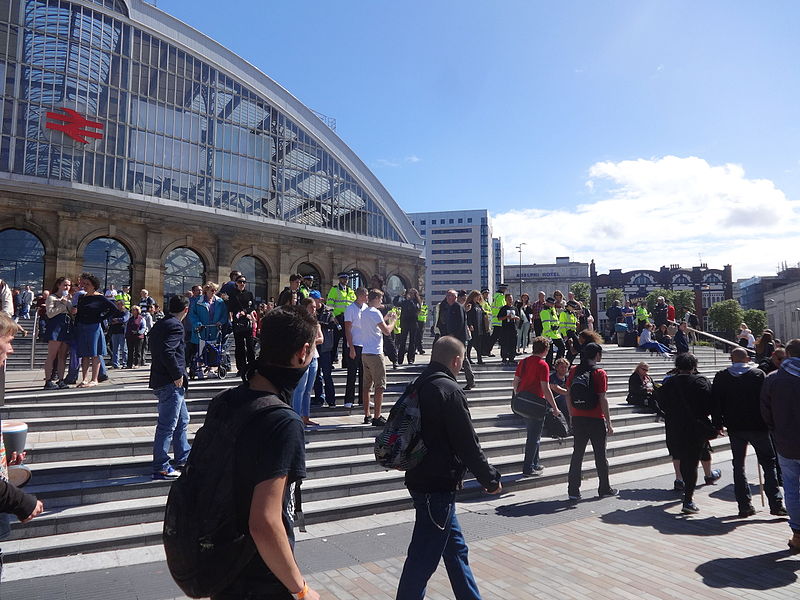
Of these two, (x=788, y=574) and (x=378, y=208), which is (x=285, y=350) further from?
(x=378, y=208)

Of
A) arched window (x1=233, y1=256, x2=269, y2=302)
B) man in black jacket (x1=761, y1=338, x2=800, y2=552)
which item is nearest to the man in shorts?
man in black jacket (x1=761, y1=338, x2=800, y2=552)

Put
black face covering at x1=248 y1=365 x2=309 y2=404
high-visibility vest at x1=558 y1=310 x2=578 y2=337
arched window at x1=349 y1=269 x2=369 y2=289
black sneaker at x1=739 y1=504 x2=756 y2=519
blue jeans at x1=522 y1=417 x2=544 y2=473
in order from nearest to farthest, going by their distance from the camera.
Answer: black face covering at x1=248 y1=365 x2=309 y2=404 < black sneaker at x1=739 y1=504 x2=756 y2=519 < blue jeans at x1=522 y1=417 x2=544 y2=473 < high-visibility vest at x1=558 y1=310 x2=578 y2=337 < arched window at x1=349 y1=269 x2=369 y2=289

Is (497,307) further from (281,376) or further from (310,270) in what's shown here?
(310,270)

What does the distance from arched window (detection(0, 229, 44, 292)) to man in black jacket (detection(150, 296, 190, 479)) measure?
22.9m

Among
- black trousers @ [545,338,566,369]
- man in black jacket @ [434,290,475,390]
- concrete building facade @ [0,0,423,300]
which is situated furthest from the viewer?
concrete building facade @ [0,0,423,300]

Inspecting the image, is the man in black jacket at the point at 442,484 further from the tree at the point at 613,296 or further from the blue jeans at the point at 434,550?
the tree at the point at 613,296

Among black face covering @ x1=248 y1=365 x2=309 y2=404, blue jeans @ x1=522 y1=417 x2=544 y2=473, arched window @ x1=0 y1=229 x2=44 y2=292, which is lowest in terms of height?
blue jeans @ x1=522 y1=417 x2=544 y2=473

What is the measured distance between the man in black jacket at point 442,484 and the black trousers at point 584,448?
3886 millimetres

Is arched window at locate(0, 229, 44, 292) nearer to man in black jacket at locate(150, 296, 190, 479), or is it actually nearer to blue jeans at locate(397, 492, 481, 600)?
man in black jacket at locate(150, 296, 190, 479)

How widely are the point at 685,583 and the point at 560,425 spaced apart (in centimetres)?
437

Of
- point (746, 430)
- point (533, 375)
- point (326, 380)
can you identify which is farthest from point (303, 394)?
point (746, 430)

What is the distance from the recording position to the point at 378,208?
39469mm

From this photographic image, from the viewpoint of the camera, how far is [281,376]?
2.02 m

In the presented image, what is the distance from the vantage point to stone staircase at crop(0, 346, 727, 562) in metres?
4.96
